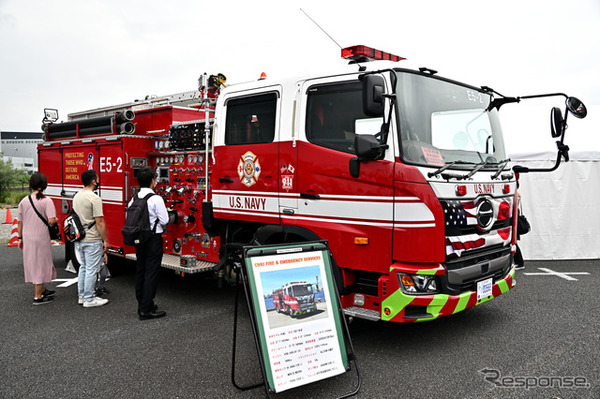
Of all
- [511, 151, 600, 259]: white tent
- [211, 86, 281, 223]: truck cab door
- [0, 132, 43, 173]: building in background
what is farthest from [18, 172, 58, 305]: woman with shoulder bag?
[0, 132, 43, 173]: building in background

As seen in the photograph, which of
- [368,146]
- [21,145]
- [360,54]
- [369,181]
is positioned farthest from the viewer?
[21,145]

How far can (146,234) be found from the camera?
198 inches

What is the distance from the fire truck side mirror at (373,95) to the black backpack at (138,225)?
2.83 m

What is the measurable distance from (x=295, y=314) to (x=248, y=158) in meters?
2.16

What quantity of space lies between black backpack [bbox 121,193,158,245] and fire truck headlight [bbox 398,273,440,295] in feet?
9.50

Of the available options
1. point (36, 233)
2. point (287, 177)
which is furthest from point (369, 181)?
point (36, 233)

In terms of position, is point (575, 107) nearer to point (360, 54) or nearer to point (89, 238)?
point (360, 54)

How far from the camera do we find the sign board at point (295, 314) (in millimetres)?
3187

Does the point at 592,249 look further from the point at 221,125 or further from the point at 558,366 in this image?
the point at 221,125

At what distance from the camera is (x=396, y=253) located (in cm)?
392

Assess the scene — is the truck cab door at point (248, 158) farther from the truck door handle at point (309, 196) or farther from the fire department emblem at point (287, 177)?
the truck door handle at point (309, 196)

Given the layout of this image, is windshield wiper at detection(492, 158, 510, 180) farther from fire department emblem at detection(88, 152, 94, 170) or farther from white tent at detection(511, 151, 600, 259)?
fire department emblem at detection(88, 152, 94, 170)

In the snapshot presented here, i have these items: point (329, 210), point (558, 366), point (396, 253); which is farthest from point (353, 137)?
point (558, 366)

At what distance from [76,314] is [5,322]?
2.44 ft
